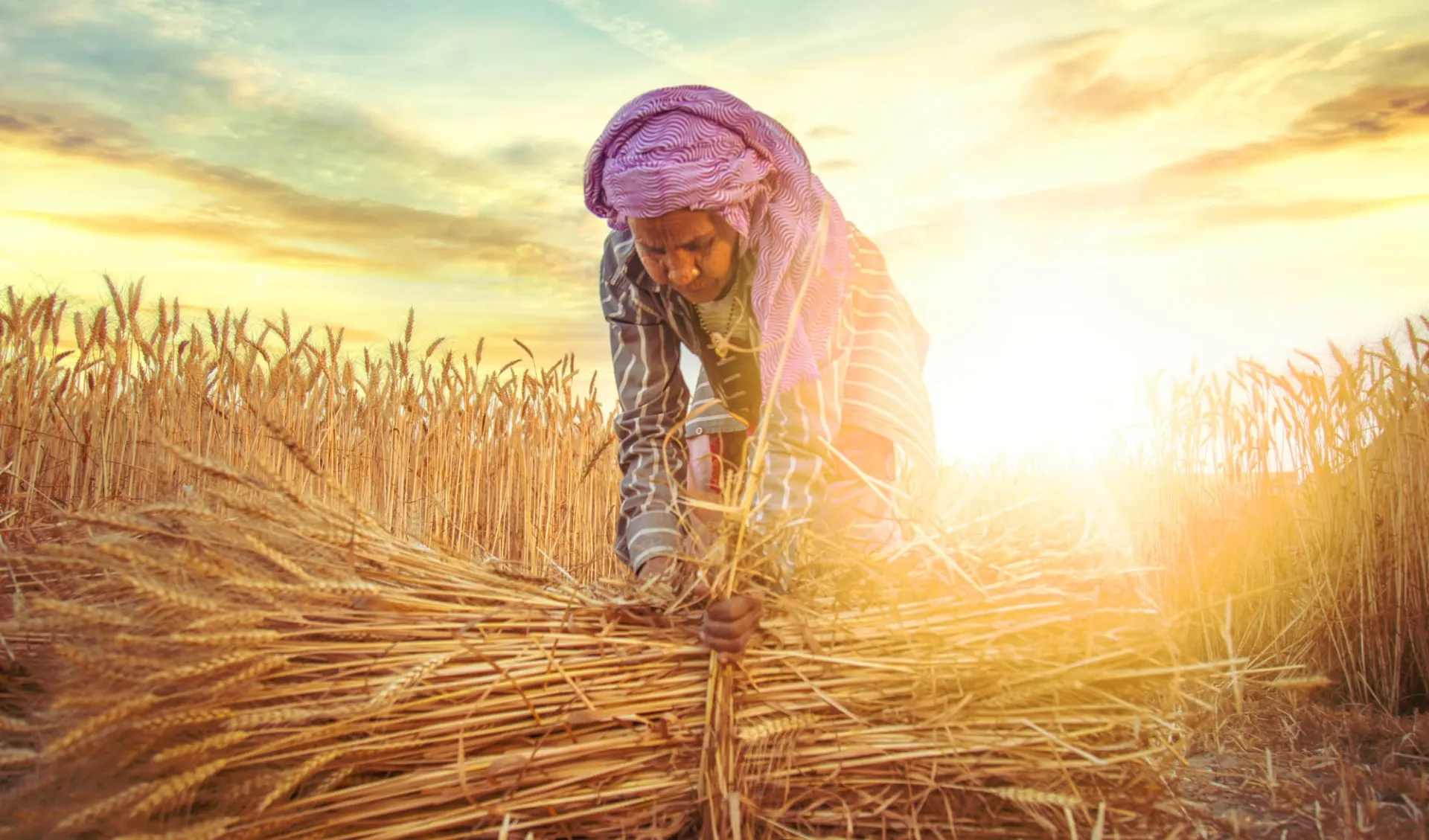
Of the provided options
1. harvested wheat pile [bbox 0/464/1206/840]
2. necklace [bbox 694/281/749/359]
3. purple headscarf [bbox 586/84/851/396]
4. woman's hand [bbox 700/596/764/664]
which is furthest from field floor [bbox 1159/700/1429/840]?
necklace [bbox 694/281/749/359]

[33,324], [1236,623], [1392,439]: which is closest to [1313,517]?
[1392,439]

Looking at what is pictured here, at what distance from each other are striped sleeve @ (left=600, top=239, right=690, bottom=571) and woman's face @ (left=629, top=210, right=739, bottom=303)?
344 mm

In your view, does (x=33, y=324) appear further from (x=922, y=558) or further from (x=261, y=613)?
(x=922, y=558)

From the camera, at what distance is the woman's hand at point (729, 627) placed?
1.28 meters

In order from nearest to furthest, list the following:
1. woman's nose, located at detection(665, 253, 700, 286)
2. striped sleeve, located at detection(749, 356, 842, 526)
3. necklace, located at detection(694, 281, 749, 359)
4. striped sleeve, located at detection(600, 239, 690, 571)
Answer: striped sleeve, located at detection(749, 356, 842, 526), woman's nose, located at detection(665, 253, 700, 286), necklace, located at detection(694, 281, 749, 359), striped sleeve, located at detection(600, 239, 690, 571)

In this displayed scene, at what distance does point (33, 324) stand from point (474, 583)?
4190mm

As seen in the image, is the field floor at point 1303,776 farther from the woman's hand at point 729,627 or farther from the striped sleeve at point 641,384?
the striped sleeve at point 641,384

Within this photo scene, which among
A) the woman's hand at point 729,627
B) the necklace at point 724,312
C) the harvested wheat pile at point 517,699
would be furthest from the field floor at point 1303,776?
the necklace at point 724,312

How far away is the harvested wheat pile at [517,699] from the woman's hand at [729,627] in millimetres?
44

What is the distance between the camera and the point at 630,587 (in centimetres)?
148

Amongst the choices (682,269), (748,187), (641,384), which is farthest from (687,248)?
(641,384)

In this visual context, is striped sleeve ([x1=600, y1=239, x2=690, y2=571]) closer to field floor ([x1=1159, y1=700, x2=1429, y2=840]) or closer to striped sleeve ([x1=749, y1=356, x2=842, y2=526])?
striped sleeve ([x1=749, y1=356, x2=842, y2=526])

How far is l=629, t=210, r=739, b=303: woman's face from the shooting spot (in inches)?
73.4

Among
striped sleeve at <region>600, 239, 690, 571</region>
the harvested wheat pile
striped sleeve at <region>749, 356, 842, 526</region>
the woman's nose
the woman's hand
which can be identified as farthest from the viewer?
striped sleeve at <region>600, 239, 690, 571</region>
